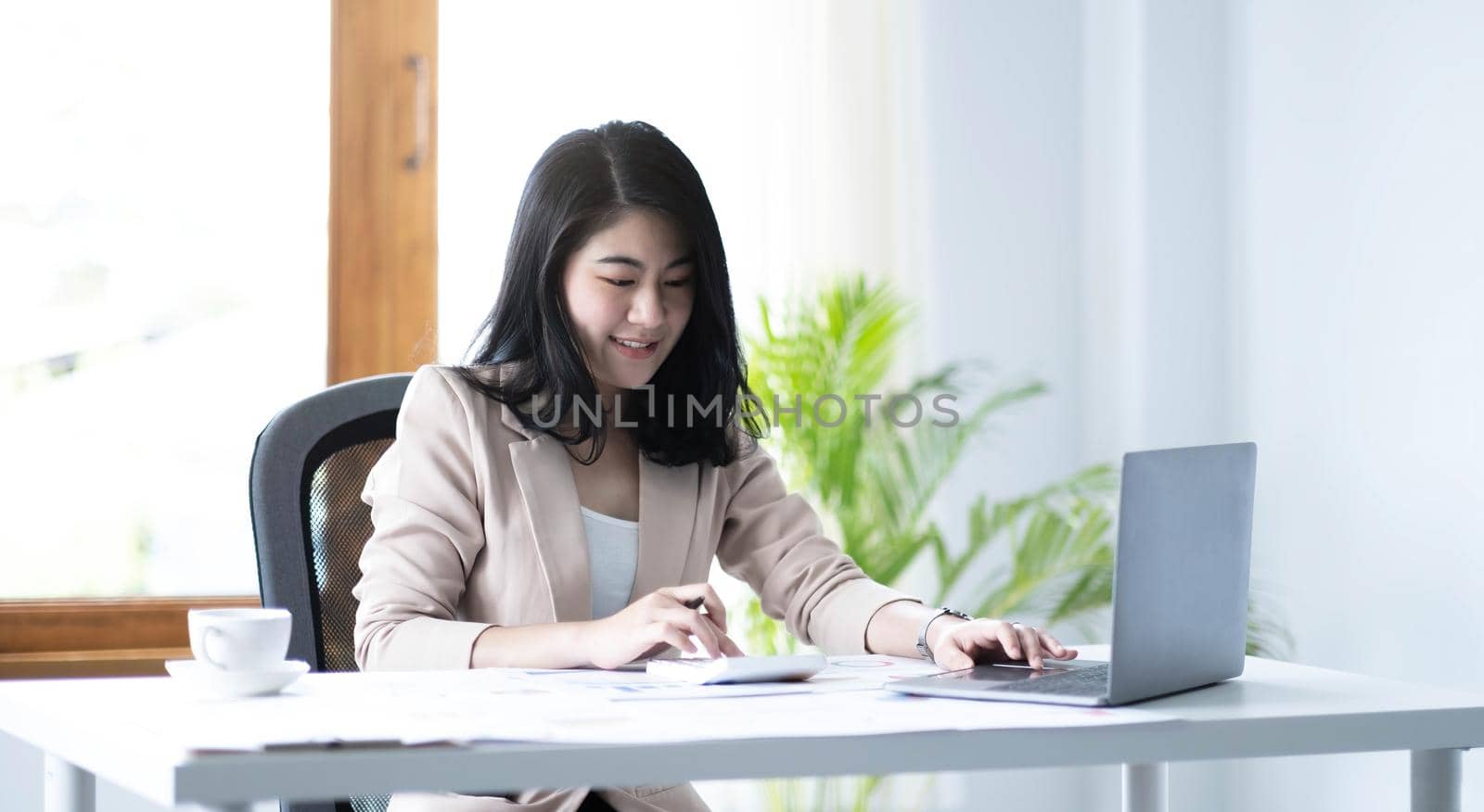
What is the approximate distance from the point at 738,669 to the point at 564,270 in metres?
0.67

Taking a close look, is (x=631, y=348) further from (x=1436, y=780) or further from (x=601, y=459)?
(x=1436, y=780)

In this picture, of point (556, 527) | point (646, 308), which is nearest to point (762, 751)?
point (556, 527)

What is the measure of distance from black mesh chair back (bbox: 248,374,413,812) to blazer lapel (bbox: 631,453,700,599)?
0.99ft

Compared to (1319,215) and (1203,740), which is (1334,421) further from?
(1203,740)

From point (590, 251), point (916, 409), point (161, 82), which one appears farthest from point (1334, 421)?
point (161, 82)

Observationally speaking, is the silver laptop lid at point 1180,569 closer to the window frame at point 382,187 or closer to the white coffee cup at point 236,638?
the white coffee cup at point 236,638

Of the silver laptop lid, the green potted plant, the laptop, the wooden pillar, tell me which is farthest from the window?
the silver laptop lid

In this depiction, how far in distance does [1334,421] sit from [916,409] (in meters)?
0.84

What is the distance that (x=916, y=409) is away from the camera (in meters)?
3.12

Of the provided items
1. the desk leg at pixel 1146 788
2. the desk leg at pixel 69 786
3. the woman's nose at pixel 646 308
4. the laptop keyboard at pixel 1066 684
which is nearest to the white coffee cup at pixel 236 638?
the desk leg at pixel 69 786

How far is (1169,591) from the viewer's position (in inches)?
A: 42.4

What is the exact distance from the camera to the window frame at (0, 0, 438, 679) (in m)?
2.89

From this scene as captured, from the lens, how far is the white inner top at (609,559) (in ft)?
5.36

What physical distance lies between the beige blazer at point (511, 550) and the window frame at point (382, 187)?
1308mm
